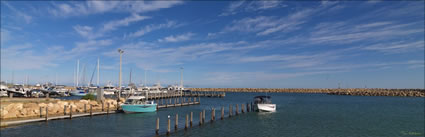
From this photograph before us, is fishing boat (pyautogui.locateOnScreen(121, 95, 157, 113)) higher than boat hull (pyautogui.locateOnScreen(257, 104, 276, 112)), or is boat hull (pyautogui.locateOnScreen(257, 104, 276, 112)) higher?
fishing boat (pyautogui.locateOnScreen(121, 95, 157, 113))

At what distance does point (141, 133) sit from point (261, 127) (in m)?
13.6

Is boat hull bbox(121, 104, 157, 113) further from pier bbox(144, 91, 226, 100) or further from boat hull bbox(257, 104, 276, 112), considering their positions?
pier bbox(144, 91, 226, 100)

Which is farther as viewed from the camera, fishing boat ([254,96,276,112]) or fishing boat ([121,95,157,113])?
fishing boat ([254,96,276,112])

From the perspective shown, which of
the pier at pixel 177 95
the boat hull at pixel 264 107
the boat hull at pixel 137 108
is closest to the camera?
the boat hull at pixel 137 108

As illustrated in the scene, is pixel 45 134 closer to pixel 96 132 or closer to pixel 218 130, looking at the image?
pixel 96 132

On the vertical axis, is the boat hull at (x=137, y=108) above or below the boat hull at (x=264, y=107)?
above

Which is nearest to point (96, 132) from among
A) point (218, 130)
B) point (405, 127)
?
point (218, 130)

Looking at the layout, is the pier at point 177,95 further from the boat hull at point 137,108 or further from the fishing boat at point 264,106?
the fishing boat at point 264,106

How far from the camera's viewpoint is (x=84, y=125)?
2856 centimetres

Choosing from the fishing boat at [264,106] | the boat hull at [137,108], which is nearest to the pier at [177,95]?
the boat hull at [137,108]

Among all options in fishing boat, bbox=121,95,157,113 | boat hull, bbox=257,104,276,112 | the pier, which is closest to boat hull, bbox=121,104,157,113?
fishing boat, bbox=121,95,157,113

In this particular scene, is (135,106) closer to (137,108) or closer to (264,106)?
(137,108)

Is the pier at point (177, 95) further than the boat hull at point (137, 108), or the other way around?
the pier at point (177, 95)

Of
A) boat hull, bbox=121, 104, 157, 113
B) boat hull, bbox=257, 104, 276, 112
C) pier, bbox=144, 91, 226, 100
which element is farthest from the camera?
pier, bbox=144, 91, 226, 100
